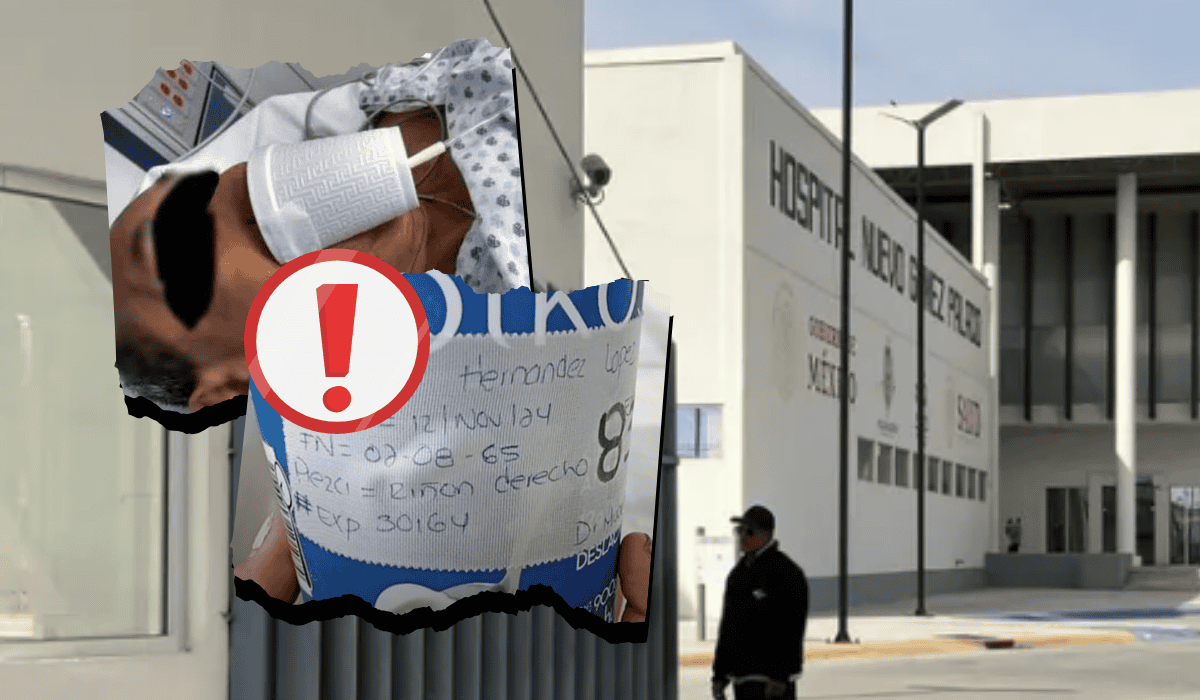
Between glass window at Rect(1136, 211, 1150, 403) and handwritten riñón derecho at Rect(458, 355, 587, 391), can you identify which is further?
glass window at Rect(1136, 211, 1150, 403)

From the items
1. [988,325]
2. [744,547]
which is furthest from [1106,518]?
[744,547]

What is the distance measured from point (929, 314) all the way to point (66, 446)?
136 feet

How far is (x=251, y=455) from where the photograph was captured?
2.08 m

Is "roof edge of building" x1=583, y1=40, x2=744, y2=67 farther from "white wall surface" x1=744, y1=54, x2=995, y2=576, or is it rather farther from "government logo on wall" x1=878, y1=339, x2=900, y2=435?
"government logo on wall" x1=878, y1=339, x2=900, y2=435

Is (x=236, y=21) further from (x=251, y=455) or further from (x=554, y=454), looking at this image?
(x=554, y=454)

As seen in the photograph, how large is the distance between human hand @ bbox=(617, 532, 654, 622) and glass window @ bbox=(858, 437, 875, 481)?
32332 mm

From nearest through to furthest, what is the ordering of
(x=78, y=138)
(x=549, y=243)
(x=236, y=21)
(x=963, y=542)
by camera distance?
(x=78, y=138) < (x=236, y=21) < (x=549, y=243) < (x=963, y=542)

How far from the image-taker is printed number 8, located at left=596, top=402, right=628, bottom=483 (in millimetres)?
2035

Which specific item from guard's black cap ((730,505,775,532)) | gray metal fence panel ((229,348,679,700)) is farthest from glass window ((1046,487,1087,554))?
gray metal fence panel ((229,348,679,700))

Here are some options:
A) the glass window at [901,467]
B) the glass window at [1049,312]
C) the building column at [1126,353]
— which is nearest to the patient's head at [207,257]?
the glass window at [901,467]

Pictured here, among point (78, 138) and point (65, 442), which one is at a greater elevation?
point (78, 138)

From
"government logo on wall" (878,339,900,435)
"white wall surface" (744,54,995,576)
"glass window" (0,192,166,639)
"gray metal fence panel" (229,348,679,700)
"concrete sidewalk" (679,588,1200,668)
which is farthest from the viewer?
"government logo on wall" (878,339,900,435)

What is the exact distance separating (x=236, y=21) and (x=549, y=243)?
2399 millimetres

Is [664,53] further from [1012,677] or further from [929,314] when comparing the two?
[929,314]
